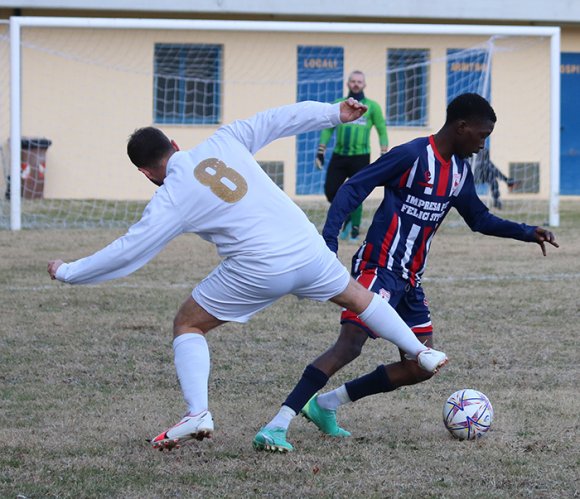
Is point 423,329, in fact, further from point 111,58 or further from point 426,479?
point 111,58

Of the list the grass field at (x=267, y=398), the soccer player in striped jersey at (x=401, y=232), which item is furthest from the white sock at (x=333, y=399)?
the grass field at (x=267, y=398)

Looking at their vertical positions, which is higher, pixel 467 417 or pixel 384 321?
pixel 384 321

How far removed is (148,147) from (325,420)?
1431 mm

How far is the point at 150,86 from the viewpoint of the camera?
2116cm

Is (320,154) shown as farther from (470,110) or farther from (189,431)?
(189,431)

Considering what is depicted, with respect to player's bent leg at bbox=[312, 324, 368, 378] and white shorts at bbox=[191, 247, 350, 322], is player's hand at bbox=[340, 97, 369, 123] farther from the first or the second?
A: player's bent leg at bbox=[312, 324, 368, 378]

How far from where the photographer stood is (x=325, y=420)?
4.89 meters

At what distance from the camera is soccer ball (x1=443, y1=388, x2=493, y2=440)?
15.7ft

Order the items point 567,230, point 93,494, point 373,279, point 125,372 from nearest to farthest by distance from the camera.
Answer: point 93,494
point 373,279
point 125,372
point 567,230

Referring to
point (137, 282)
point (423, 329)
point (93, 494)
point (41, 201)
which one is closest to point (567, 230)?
point (137, 282)

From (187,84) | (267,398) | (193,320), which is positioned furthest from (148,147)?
(187,84)

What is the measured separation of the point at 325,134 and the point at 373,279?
9.04 metres

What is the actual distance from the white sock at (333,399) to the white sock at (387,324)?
479 mm

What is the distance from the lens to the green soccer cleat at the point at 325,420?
193 inches
